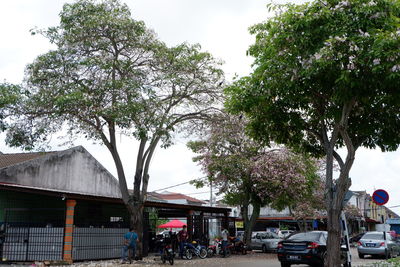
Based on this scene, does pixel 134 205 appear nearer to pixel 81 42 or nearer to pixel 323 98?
pixel 81 42

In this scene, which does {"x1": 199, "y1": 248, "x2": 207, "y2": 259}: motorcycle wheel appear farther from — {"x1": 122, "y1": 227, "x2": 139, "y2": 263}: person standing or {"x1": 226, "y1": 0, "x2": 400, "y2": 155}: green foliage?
{"x1": 226, "y1": 0, "x2": 400, "y2": 155}: green foliage

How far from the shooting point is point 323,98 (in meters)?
12.8

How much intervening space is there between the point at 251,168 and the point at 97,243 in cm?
1043

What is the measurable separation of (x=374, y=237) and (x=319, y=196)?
50.1 feet

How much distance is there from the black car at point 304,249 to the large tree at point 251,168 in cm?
989

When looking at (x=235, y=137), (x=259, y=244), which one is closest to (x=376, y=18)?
(x=235, y=137)

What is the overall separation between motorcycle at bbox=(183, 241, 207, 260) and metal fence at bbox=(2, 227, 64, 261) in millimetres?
6647

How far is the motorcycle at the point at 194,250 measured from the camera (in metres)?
22.4

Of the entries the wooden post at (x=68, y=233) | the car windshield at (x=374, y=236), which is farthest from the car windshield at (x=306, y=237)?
the car windshield at (x=374, y=236)

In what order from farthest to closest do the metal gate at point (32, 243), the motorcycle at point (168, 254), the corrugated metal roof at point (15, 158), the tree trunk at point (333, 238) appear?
the corrugated metal roof at point (15, 158) → the motorcycle at point (168, 254) → the metal gate at point (32, 243) → the tree trunk at point (333, 238)

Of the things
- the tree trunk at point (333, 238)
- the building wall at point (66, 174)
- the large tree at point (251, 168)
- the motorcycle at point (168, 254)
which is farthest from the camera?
the large tree at point (251, 168)

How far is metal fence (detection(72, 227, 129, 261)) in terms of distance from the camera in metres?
19.0

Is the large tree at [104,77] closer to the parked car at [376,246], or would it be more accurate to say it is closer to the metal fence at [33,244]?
the metal fence at [33,244]

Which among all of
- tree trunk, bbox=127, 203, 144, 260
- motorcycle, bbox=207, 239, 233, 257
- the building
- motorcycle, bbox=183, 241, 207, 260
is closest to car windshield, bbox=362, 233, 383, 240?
motorcycle, bbox=207, 239, 233, 257
